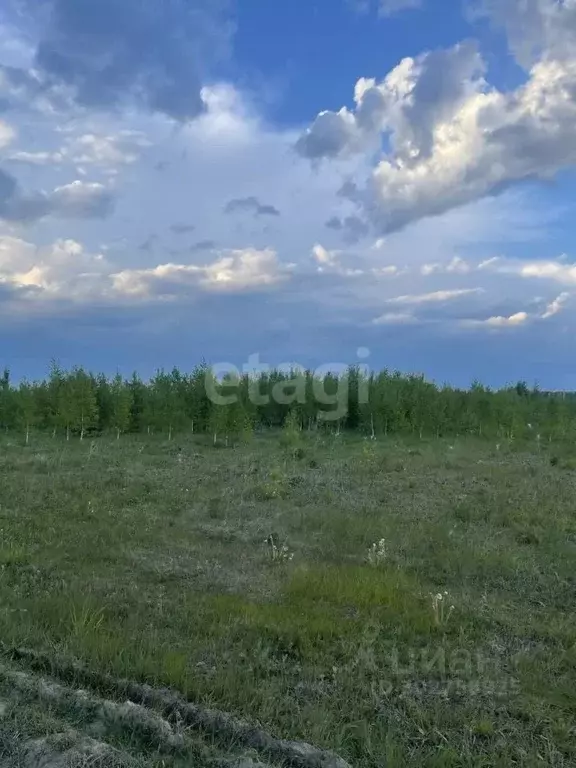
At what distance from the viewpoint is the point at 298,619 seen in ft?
16.3

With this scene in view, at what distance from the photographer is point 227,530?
808 cm

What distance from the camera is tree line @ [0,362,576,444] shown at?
82.8ft

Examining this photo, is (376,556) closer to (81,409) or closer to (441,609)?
(441,609)

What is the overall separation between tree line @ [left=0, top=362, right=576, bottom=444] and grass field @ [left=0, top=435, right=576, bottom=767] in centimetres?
1468

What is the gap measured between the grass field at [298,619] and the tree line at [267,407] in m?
14.7

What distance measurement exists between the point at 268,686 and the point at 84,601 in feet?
6.07

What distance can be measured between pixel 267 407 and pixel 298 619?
89.2 ft

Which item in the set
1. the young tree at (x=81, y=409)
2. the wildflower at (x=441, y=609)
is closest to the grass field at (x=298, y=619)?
the wildflower at (x=441, y=609)

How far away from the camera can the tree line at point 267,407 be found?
25234 mm

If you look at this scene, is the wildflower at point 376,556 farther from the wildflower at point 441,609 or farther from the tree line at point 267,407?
the tree line at point 267,407

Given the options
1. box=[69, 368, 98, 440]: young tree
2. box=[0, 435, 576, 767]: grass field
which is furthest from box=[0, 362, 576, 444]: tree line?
box=[0, 435, 576, 767]: grass field

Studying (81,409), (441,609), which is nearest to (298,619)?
(441,609)

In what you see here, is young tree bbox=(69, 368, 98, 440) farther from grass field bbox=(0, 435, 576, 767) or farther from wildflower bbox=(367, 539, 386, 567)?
wildflower bbox=(367, 539, 386, 567)

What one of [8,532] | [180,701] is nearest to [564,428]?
[8,532]
